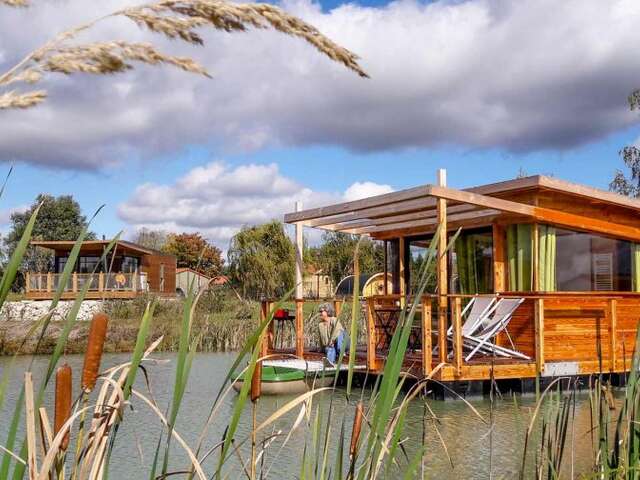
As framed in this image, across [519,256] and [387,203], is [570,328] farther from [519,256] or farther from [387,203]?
[387,203]

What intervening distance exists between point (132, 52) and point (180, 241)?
58976 mm

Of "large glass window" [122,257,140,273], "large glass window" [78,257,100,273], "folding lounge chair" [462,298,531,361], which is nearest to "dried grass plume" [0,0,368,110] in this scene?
"folding lounge chair" [462,298,531,361]

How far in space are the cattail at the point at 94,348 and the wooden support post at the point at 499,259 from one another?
10243mm

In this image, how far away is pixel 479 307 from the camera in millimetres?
10391

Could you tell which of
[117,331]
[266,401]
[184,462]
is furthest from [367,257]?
[184,462]

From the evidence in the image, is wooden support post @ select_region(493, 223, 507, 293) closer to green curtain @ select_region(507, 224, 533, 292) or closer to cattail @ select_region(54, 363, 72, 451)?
green curtain @ select_region(507, 224, 533, 292)

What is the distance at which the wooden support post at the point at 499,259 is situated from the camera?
11.1 m

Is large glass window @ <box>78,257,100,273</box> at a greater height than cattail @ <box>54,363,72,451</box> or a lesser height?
greater

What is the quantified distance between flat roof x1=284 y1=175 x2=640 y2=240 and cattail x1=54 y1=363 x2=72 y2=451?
7.60 m

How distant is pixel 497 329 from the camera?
983 centimetres

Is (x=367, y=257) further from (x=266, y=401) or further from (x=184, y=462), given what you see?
(x=184, y=462)

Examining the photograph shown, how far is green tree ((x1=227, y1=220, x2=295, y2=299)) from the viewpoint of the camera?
29125mm

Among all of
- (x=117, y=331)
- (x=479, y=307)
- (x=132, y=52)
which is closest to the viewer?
(x=132, y=52)

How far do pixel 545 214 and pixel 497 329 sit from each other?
5.54 ft
